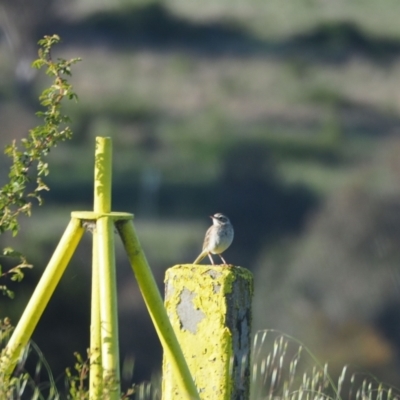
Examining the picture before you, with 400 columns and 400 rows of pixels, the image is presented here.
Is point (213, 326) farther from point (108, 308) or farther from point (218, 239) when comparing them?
point (218, 239)

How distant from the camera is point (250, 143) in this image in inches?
1220

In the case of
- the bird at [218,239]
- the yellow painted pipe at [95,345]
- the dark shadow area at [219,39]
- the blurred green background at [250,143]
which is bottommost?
the yellow painted pipe at [95,345]

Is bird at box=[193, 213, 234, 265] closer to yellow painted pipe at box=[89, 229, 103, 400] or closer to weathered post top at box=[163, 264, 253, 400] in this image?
weathered post top at box=[163, 264, 253, 400]

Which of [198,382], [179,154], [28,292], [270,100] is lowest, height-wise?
[198,382]

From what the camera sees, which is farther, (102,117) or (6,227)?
(102,117)

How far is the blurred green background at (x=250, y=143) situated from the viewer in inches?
953

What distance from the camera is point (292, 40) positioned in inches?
1383

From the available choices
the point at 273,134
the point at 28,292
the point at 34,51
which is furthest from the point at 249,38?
the point at 28,292

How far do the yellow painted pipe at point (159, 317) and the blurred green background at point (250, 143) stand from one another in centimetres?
1365

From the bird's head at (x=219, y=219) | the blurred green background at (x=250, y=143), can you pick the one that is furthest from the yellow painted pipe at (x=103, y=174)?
the blurred green background at (x=250, y=143)

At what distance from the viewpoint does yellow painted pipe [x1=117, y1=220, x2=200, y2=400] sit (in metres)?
3.44

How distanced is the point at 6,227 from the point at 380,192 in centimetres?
2376

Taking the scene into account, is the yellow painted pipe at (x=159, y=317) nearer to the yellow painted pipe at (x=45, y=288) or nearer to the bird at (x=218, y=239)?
the yellow painted pipe at (x=45, y=288)

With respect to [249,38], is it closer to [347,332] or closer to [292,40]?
[292,40]
